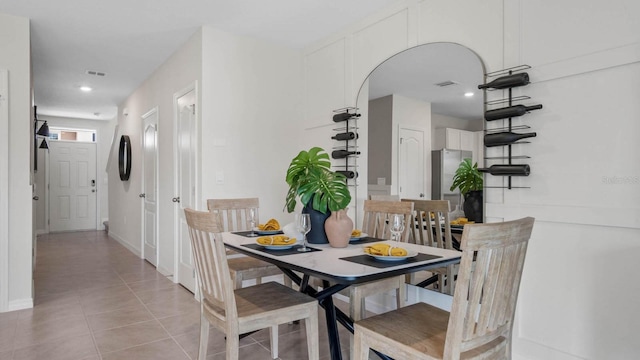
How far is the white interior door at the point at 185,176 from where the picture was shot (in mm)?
3812

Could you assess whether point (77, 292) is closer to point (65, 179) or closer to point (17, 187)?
point (17, 187)

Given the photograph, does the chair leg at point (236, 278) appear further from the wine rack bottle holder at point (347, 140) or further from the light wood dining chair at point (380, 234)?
the wine rack bottle holder at point (347, 140)

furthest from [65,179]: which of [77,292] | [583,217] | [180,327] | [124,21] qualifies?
[583,217]

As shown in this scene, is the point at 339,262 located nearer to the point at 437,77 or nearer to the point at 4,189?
the point at 437,77

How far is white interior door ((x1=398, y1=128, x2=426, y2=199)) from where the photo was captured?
299 cm

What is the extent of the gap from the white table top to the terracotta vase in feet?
0.13

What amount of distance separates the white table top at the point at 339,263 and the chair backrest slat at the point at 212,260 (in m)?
0.25

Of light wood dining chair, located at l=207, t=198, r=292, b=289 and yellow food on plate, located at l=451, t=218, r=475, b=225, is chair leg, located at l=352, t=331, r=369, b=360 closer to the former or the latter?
light wood dining chair, located at l=207, t=198, r=292, b=289

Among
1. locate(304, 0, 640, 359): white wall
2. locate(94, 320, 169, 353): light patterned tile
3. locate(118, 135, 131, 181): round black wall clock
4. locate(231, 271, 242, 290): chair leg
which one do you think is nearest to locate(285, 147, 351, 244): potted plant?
locate(231, 271, 242, 290): chair leg

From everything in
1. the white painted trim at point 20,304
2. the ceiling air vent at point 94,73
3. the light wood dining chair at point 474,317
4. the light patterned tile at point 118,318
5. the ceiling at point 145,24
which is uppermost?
the ceiling at point 145,24

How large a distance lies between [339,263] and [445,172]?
4.64ft

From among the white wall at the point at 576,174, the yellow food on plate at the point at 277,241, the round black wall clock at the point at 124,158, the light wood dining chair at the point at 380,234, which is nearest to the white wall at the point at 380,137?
the light wood dining chair at the point at 380,234

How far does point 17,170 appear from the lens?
3.30 m

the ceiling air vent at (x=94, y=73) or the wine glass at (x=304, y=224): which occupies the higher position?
the ceiling air vent at (x=94, y=73)
